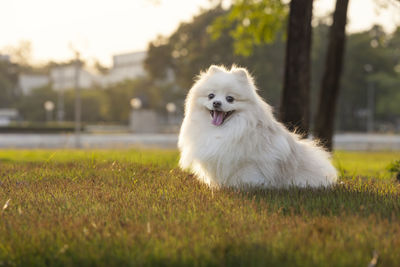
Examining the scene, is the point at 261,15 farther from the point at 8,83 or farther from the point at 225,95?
the point at 8,83

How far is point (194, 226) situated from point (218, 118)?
220cm

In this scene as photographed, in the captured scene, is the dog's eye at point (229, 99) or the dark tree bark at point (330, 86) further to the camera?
the dark tree bark at point (330, 86)

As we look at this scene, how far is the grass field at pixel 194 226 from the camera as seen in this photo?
10.6 feet

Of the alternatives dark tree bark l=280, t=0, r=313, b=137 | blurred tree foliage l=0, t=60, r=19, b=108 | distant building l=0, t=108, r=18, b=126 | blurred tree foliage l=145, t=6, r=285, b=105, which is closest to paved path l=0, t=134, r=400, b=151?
blurred tree foliage l=145, t=6, r=285, b=105

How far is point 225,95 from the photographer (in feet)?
18.7

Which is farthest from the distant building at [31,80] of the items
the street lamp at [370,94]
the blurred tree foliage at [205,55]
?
the street lamp at [370,94]

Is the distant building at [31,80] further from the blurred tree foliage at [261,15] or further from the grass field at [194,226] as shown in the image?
the grass field at [194,226]

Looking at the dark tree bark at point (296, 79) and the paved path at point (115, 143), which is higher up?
the dark tree bark at point (296, 79)

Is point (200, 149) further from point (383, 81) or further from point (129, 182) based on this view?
point (383, 81)

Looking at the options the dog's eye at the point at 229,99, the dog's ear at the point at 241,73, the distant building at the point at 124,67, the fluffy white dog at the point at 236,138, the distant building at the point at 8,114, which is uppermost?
the distant building at the point at 124,67

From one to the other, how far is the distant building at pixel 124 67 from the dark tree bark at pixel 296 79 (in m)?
105

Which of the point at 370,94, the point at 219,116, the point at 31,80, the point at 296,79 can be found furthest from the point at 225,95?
the point at 31,80

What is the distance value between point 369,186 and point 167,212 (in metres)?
3.06

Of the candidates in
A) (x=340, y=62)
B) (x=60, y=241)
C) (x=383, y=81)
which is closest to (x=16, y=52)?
(x=383, y=81)
